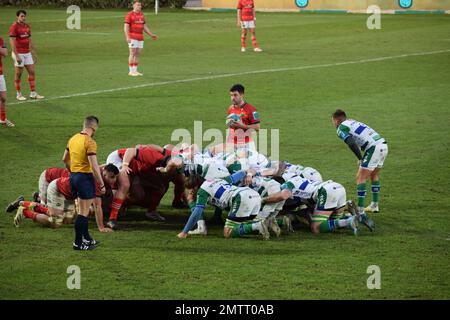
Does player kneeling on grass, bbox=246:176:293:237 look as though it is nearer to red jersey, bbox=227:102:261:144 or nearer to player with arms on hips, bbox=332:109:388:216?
player with arms on hips, bbox=332:109:388:216

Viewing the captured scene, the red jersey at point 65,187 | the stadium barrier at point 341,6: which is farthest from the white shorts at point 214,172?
the stadium barrier at point 341,6

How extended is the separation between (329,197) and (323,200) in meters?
0.11

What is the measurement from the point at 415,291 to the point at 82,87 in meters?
19.5

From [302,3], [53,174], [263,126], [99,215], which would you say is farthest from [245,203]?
[302,3]

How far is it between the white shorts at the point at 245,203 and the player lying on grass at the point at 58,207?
6.97 ft

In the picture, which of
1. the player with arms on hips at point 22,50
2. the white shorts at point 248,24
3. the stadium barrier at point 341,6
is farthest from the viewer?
the stadium barrier at point 341,6

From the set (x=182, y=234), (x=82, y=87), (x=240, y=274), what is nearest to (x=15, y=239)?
(x=182, y=234)

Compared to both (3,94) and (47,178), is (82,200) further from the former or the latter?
(3,94)

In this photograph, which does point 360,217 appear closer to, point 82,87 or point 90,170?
point 90,170

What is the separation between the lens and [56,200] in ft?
50.2

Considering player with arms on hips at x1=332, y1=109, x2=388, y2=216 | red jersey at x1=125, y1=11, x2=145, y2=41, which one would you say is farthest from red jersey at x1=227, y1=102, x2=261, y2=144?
red jersey at x1=125, y1=11, x2=145, y2=41

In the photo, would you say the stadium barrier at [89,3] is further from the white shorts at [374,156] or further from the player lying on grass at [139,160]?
the white shorts at [374,156]

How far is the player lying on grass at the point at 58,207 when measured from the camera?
50.0 ft

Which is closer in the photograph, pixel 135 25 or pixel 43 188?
pixel 43 188
